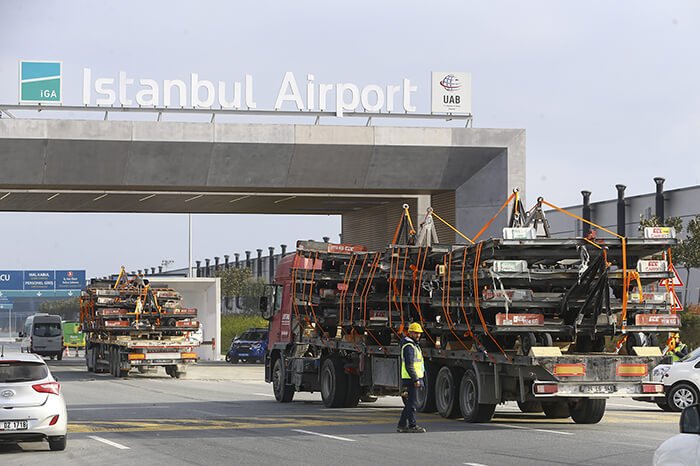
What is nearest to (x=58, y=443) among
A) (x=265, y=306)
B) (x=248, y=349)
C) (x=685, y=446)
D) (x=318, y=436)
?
(x=318, y=436)

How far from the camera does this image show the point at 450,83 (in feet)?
120

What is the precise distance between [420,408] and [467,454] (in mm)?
6923

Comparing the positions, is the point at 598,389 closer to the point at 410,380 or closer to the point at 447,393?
the point at 410,380

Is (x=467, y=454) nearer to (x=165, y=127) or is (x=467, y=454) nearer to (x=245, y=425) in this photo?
(x=245, y=425)

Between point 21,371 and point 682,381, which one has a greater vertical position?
point 21,371

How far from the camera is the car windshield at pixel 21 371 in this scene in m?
16.3

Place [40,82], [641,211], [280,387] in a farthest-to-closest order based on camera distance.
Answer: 1. [641,211]
2. [40,82]
3. [280,387]

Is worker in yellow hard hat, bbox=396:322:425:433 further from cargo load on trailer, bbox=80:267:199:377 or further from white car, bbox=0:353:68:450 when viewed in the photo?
cargo load on trailer, bbox=80:267:199:377

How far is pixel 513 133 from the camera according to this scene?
35719 millimetres

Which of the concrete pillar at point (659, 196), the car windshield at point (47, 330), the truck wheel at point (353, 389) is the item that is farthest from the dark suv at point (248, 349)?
the truck wheel at point (353, 389)

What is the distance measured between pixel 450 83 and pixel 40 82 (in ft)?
40.8

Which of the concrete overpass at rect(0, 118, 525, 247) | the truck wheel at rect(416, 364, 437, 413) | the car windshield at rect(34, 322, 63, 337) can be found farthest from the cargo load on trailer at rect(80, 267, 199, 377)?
the car windshield at rect(34, 322, 63, 337)

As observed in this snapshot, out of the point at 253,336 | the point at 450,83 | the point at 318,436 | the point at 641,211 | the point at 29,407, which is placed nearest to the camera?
the point at 29,407

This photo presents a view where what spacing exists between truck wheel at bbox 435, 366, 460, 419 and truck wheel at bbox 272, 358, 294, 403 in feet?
21.0
